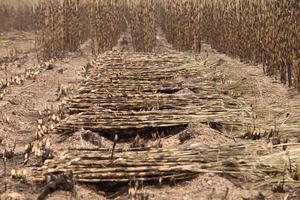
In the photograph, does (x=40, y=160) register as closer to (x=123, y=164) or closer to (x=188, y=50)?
(x=123, y=164)

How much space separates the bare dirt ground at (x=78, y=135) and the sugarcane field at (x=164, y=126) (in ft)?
0.05

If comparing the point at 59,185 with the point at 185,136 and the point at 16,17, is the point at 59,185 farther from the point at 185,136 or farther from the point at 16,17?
the point at 16,17

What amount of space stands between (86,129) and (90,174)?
4.96 ft

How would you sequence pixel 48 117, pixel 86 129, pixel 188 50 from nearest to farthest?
1. pixel 86 129
2. pixel 48 117
3. pixel 188 50

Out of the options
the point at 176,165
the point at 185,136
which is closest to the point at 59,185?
the point at 176,165

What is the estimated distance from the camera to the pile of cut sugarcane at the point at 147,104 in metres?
5.31

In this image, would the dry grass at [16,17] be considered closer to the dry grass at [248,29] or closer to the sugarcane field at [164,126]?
the dry grass at [248,29]

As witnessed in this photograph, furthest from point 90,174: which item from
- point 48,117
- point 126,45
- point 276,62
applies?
point 126,45

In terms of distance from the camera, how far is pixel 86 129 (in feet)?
17.5

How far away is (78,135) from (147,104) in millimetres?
1220

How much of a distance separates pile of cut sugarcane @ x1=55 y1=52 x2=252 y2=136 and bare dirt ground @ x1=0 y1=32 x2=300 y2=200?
23 centimetres

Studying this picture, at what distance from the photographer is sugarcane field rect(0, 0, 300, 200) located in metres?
3.84

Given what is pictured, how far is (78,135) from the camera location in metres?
5.14

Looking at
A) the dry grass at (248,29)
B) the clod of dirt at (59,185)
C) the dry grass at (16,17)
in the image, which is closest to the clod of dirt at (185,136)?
the clod of dirt at (59,185)
